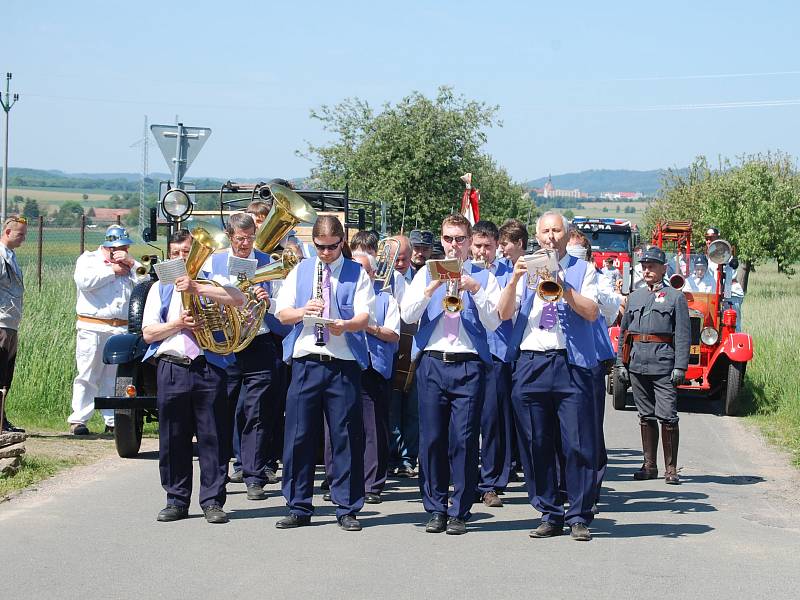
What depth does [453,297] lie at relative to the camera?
766 centimetres

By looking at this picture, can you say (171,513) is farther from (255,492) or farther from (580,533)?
(580,533)

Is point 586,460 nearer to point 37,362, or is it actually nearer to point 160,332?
point 160,332

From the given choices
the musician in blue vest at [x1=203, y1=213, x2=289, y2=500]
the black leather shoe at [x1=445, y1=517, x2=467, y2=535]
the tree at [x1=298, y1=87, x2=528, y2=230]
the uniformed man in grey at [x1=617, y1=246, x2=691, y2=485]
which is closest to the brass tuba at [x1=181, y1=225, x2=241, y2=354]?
the musician in blue vest at [x1=203, y1=213, x2=289, y2=500]

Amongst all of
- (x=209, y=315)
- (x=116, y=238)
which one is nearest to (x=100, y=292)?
(x=116, y=238)

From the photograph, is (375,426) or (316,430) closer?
(316,430)

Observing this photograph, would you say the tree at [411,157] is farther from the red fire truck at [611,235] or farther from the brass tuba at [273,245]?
the brass tuba at [273,245]

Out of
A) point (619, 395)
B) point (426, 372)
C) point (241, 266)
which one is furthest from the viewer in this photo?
point (619, 395)

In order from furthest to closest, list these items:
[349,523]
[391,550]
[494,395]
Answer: [494,395] < [349,523] < [391,550]

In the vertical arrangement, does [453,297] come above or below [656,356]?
above

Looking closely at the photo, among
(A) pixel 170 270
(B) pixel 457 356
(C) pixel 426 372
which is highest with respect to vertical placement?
(A) pixel 170 270

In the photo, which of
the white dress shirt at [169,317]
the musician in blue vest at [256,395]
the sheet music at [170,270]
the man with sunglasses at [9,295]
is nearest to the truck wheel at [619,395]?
the musician in blue vest at [256,395]

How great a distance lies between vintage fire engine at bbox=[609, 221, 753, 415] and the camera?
1531 cm

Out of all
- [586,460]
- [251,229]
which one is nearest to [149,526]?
[251,229]

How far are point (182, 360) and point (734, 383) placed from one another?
908cm
